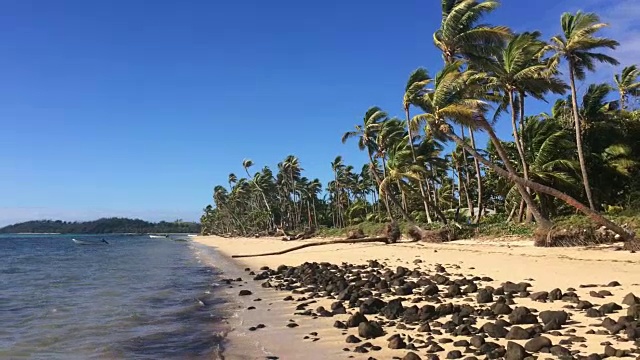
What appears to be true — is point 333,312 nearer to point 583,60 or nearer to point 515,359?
point 515,359

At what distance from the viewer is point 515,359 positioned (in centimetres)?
672

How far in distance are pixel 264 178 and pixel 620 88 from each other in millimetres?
66149

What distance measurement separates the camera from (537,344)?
7.03m

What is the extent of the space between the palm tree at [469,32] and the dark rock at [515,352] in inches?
835

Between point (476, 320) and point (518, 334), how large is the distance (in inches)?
57.8

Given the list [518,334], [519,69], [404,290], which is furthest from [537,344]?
[519,69]

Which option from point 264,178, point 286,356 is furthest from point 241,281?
point 264,178

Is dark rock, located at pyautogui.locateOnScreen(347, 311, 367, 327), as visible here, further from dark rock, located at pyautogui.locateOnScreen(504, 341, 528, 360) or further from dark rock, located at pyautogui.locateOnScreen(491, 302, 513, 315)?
dark rock, located at pyautogui.locateOnScreen(504, 341, 528, 360)

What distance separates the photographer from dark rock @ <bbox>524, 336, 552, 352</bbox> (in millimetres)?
7004

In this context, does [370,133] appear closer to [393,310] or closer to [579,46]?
[579,46]

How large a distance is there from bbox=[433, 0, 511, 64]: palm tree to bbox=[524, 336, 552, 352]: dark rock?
68.7 feet

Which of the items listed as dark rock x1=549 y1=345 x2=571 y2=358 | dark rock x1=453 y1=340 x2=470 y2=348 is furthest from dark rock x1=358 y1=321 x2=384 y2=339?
dark rock x1=549 y1=345 x2=571 y2=358

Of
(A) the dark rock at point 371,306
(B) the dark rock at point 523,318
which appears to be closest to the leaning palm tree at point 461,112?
(A) the dark rock at point 371,306

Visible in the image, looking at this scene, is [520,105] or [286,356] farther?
[520,105]
